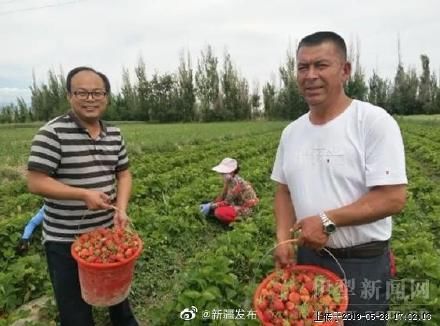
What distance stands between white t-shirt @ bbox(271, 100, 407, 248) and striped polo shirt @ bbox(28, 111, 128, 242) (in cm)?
134

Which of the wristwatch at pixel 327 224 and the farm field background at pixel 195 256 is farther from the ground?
the wristwatch at pixel 327 224

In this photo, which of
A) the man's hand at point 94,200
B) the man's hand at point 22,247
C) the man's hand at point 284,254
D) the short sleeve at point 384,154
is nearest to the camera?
the short sleeve at point 384,154

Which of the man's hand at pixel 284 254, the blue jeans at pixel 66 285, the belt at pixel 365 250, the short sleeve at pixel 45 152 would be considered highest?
the short sleeve at pixel 45 152

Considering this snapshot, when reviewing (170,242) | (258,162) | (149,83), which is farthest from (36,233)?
(149,83)

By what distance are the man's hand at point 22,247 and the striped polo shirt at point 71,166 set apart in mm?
3048

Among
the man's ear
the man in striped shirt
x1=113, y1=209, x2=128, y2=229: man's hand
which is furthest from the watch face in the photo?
x1=113, y1=209, x2=128, y2=229: man's hand

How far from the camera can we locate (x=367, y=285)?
7.45 feet

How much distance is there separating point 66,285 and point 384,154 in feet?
7.17

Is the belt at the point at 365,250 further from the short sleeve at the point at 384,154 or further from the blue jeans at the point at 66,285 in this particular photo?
the blue jeans at the point at 66,285

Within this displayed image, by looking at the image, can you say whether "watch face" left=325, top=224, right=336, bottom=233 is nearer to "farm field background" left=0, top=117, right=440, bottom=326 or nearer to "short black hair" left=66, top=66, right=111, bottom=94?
"farm field background" left=0, top=117, right=440, bottom=326

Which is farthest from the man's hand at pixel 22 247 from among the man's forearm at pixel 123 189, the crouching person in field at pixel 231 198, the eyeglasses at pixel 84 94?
the eyeglasses at pixel 84 94

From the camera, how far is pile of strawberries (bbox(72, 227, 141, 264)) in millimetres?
2855

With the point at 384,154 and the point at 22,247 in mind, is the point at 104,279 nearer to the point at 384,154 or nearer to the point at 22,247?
the point at 384,154

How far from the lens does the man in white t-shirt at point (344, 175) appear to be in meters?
2.10
